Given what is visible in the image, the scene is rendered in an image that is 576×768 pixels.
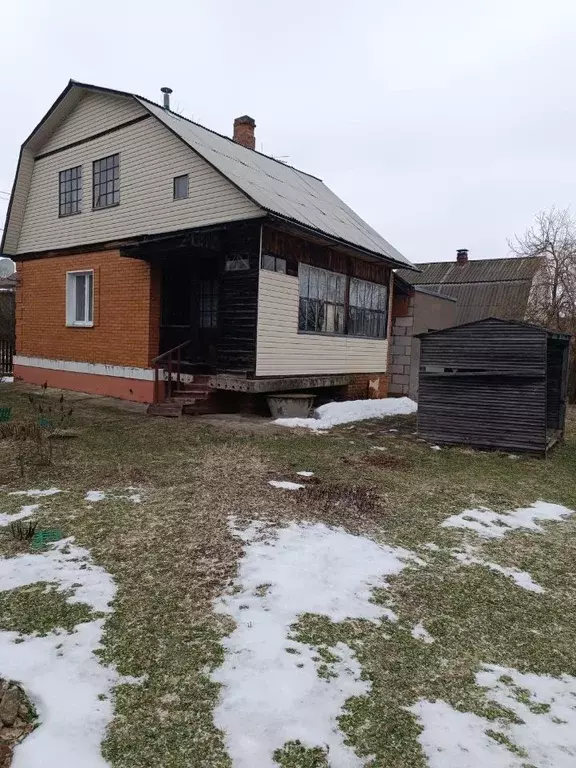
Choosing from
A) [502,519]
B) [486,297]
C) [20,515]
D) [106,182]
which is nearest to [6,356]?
[106,182]

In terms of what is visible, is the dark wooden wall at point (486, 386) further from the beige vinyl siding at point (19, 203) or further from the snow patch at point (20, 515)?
the beige vinyl siding at point (19, 203)

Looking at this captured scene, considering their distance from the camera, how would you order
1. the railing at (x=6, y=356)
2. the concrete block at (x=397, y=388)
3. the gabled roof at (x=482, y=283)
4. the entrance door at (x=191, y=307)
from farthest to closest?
the gabled roof at (x=482, y=283), the railing at (x=6, y=356), the concrete block at (x=397, y=388), the entrance door at (x=191, y=307)

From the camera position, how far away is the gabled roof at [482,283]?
88.0 feet

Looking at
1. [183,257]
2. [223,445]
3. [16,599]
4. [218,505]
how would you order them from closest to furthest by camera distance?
[16,599] < [218,505] < [223,445] < [183,257]

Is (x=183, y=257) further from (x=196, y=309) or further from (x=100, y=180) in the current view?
(x=100, y=180)

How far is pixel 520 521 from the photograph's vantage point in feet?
17.5

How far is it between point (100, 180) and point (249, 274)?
6.13 meters

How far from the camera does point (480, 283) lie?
28.7 metres

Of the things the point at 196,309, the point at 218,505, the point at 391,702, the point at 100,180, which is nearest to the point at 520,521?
the point at 218,505

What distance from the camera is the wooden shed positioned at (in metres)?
8.45

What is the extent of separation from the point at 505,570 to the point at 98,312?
1206 centimetres

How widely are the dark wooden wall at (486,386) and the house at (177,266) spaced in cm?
349

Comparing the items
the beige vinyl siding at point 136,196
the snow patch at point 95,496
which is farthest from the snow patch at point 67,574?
the beige vinyl siding at point 136,196

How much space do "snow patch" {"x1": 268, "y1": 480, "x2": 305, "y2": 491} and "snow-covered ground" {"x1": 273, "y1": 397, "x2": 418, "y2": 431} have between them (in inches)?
168
